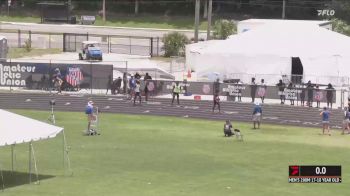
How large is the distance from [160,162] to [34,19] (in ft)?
259

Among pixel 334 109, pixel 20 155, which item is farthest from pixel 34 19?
pixel 20 155

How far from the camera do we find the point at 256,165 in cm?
3416

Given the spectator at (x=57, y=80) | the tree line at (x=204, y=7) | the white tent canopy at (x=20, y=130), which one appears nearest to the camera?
the white tent canopy at (x=20, y=130)

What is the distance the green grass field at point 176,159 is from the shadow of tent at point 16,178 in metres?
0.07

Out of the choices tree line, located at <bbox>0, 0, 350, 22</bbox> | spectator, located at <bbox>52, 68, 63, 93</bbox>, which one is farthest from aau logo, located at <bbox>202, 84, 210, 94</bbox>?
tree line, located at <bbox>0, 0, 350, 22</bbox>

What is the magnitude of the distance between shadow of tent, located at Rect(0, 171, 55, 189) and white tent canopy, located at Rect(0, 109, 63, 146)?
181 cm

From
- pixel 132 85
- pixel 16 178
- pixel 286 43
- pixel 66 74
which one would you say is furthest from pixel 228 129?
pixel 286 43

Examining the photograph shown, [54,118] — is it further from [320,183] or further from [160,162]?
[320,183]

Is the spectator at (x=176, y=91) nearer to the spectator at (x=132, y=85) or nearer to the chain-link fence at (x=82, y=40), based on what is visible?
the spectator at (x=132, y=85)

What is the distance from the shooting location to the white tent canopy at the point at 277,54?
59250mm

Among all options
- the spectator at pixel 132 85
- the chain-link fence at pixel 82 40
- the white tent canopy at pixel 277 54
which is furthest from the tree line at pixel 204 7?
the spectator at pixel 132 85

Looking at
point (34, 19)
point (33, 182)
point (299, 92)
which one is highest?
point (34, 19)
